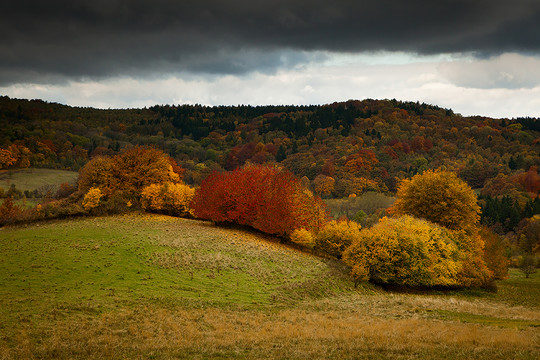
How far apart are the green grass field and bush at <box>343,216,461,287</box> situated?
4313 inches

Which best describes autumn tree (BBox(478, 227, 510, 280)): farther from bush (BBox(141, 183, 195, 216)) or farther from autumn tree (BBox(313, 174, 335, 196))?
autumn tree (BBox(313, 174, 335, 196))

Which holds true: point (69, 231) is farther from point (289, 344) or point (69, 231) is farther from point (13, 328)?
point (289, 344)

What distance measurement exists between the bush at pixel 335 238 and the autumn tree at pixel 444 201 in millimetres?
9347

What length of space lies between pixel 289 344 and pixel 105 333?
931 centimetres

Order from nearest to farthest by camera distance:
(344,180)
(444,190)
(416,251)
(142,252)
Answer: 1. (142,252)
2. (416,251)
3. (444,190)
4. (344,180)

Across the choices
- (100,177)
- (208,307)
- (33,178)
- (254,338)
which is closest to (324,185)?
(33,178)

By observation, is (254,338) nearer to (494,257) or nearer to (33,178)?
(494,257)

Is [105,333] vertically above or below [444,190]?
below

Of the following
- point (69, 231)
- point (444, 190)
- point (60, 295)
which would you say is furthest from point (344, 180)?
point (60, 295)

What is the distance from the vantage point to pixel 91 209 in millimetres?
63875

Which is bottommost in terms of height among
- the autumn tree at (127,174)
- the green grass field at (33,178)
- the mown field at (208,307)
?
the green grass field at (33,178)

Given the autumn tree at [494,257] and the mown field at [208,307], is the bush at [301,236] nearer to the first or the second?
the mown field at [208,307]

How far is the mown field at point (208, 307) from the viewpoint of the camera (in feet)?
63.2

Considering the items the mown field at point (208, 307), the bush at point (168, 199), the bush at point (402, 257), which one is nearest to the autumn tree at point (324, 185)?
the bush at point (168, 199)
